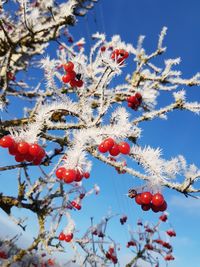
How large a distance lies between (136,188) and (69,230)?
3.56 metres

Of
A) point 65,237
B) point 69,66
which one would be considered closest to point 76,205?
point 65,237

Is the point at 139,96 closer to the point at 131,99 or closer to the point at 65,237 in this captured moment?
the point at 131,99

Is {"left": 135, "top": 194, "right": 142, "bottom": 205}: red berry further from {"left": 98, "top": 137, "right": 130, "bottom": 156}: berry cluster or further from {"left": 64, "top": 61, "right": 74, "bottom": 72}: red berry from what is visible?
{"left": 64, "top": 61, "right": 74, "bottom": 72}: red berry

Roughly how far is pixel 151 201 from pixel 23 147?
969mm

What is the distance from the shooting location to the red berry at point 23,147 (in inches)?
87.4

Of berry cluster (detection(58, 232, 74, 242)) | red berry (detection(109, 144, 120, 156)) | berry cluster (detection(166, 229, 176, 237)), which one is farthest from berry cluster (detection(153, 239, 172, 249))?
red berry (detection(109, 144, 120, 156))

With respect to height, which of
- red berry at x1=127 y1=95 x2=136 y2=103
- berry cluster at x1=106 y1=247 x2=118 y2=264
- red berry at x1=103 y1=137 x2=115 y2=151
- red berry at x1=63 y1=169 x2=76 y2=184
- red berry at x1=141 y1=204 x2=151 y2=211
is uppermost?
berry cluster at x1=106 y1=247 x2=118 y2=264

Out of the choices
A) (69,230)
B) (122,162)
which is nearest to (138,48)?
(69,230)

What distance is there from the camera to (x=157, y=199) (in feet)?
7.82

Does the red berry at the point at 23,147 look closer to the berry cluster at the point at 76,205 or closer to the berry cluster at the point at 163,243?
→ the berry cluster at the point at 76,205

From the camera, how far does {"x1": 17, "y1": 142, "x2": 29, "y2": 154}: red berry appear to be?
222cm

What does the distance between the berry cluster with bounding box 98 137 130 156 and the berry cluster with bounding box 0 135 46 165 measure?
1.35 feet

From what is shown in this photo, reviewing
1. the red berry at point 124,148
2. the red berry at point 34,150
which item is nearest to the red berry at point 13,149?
the red berry at point 34,150

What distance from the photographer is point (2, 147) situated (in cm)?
→ 228
